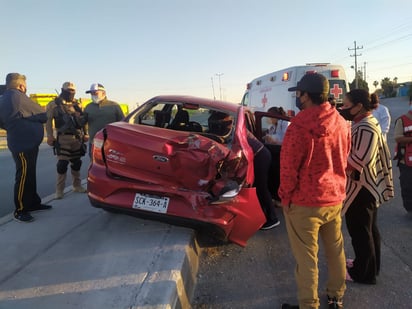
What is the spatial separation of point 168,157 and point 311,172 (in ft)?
4.86

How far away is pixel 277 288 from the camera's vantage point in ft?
10.9

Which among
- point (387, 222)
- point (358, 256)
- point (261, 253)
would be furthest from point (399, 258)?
point (261, 253)

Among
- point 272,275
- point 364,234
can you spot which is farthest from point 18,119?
point 364,234

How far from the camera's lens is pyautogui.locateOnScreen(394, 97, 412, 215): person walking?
197 inches

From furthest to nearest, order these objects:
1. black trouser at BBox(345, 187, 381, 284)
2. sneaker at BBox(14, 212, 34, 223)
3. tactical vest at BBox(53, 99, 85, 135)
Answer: tactical vest at BBox(53, 99, 85, 135) < sneaker at BBox(14, 212, 34, 223) < black trouser at BBox(345, 187, 381, 284)

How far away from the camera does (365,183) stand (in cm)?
325

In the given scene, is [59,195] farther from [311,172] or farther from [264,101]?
[264,101]

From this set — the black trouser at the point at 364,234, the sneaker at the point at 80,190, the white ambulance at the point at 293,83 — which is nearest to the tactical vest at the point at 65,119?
the sneaker at the point at 80,190

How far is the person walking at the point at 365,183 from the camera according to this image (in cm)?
318

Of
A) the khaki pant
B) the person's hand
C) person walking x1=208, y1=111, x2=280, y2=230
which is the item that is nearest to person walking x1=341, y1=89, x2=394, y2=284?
the khaki pant

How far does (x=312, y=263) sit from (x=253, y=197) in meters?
1.11

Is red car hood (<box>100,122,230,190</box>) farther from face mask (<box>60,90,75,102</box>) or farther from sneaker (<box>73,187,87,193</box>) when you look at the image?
sneaker (<box>73,187,87,193</box>)

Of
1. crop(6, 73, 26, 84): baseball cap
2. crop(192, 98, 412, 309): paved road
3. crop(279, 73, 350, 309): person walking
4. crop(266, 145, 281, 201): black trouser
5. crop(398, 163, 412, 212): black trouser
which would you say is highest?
crop(6, 73, 26, 84): baseball cap

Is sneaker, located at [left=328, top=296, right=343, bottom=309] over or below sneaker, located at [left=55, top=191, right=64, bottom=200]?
below
